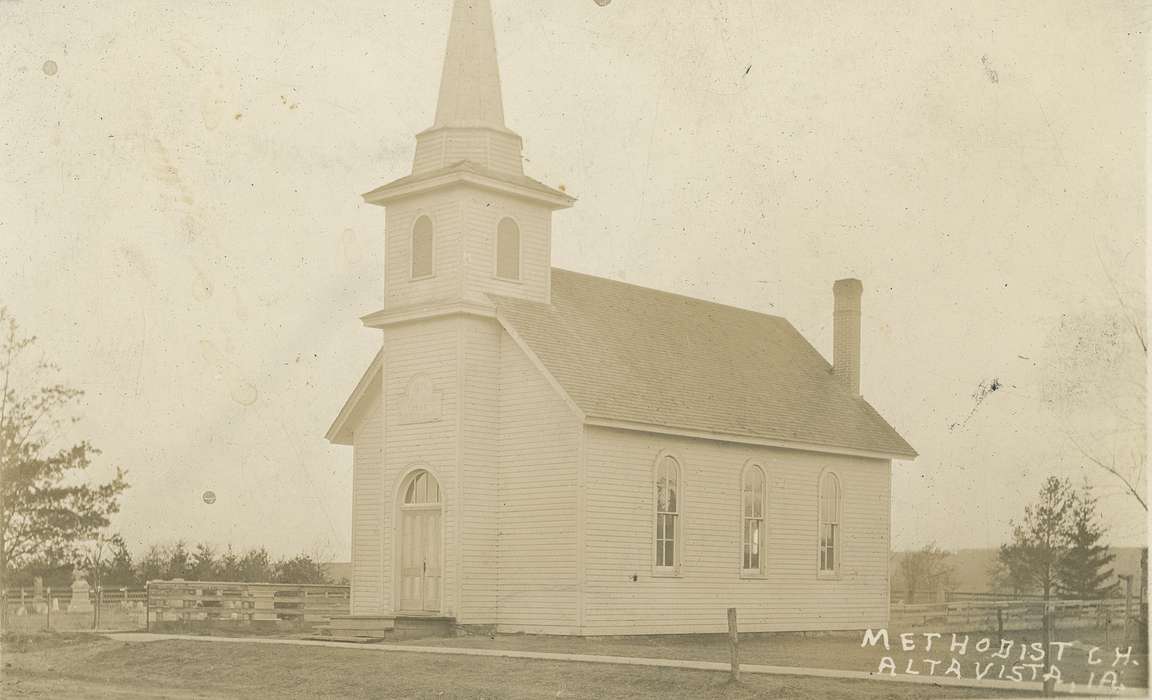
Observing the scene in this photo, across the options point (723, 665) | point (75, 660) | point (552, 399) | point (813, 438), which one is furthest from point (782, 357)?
point (75, 660)

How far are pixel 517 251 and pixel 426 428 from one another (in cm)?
418

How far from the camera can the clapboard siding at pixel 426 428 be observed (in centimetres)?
3058

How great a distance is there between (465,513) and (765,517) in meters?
7.69

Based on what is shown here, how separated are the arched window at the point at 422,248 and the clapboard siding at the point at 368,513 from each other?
3739 mm

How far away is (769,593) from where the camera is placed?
34781mm

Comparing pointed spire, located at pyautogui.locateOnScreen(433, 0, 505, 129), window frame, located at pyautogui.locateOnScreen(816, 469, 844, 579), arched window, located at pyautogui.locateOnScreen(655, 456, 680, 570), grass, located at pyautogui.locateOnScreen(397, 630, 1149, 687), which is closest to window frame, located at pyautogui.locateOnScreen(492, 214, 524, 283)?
pointed spire, located at pyautogui.locateOnScreen(433, 0, 505, 129)

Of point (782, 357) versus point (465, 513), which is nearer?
point (465, 513)

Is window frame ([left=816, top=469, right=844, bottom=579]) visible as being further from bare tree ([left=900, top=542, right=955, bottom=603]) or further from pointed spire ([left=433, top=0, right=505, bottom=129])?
bare tree ([left=900, top=542, right=955, bottom=603])

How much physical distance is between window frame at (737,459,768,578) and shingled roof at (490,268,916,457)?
0.80m

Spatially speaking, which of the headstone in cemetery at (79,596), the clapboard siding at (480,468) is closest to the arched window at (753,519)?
the clapboard siding at (480,468)

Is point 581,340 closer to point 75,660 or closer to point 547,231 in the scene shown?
point 547,231

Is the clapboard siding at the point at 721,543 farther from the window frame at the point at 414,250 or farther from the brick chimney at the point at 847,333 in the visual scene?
the window frame at the point at 414,250

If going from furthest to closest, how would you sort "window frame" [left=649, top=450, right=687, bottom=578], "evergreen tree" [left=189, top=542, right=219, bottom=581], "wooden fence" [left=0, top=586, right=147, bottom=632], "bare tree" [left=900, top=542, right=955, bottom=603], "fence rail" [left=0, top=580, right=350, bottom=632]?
Result: "bare tree" [left=900, top=542, right=955, bottom=603], "evergreen tree" [left=189, top=542, right=219, bottom=581], "wooden fence" [left=0, top=586, right=147, bottom=632], "fence rail" [left=0, top=580, right=350, bottom=632], "window frame" [left=649, top=450, right=687, bottom=578]

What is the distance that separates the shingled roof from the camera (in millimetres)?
31219
